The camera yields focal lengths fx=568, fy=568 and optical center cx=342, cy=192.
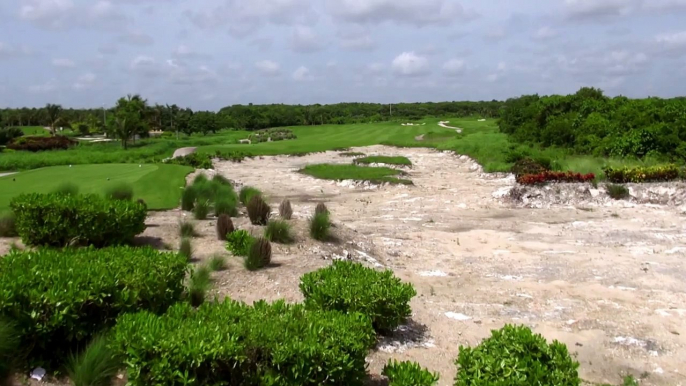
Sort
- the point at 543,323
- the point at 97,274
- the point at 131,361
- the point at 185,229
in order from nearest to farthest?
the point at 131,361 → the point at 97,274 → the point at 543,323 → the point at 185,229

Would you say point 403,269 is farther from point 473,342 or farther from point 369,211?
point 369,211

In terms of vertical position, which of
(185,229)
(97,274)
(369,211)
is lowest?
(369,211)

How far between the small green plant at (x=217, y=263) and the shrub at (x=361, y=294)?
238 centimetres

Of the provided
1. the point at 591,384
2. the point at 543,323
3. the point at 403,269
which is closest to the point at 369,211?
the point at 403,269

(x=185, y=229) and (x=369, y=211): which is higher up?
(x=185, y=229)

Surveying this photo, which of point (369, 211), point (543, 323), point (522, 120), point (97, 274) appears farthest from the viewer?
point (522, 120)

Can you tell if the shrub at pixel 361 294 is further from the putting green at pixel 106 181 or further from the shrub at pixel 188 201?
the putting green at pixel 106 181

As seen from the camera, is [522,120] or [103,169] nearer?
[103,169]

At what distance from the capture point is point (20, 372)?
529cm

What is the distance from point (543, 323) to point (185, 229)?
23.5 feet

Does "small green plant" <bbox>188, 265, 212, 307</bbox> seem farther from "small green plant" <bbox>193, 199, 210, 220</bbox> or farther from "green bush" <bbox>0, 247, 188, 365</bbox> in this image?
"small green plant" <bbox>193, 199, 210, 220</bbox>

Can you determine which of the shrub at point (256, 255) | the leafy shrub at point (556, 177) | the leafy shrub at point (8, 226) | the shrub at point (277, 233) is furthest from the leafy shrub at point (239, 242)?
the leafy shrub at point (556, 177)

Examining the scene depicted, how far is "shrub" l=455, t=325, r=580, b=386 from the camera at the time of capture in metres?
5.14

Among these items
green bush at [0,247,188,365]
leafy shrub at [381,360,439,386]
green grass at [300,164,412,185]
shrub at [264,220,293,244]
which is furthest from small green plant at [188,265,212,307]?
green grass at [300,164,412,185]
